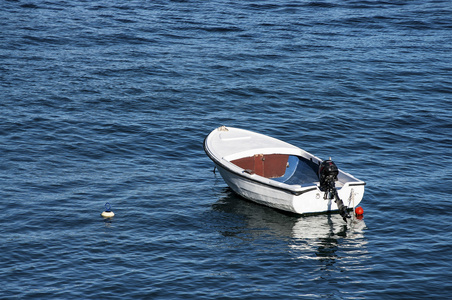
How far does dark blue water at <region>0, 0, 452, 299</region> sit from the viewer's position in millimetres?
19828

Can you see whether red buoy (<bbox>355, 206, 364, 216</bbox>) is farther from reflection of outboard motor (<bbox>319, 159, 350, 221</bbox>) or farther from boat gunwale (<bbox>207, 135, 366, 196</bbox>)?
boat gunwale (<bbox>207, 135, 366, 196</bbox>)

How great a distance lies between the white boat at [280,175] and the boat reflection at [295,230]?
413mm

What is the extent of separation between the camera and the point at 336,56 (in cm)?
4744

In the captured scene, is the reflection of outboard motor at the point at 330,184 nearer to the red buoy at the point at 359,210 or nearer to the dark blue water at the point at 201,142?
the red buoy at the point at 359,210

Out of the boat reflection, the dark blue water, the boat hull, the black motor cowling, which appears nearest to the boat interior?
the dark blue water

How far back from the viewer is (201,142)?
3188cm

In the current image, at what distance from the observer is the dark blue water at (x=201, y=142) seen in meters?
19.8

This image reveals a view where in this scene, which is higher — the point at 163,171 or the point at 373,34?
the point at 373,34

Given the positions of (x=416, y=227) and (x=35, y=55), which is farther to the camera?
(x=35, y=55)

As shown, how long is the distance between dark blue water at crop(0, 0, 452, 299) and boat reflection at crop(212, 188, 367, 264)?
8cm

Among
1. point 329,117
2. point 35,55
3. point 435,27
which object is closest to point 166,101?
point 329,117

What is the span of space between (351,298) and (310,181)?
8268 mm

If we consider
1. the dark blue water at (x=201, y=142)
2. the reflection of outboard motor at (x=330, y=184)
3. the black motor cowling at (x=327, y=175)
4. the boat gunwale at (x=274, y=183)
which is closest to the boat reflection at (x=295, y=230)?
the dark blue water at (x=201, y=142)

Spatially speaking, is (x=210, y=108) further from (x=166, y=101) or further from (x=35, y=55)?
(x=35, y=55)
